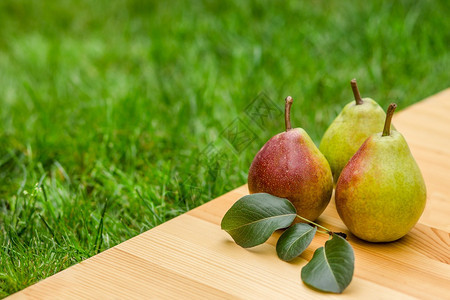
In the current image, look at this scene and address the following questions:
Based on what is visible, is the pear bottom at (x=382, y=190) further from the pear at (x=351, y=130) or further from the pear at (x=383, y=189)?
the pear at (x=351, y=130)

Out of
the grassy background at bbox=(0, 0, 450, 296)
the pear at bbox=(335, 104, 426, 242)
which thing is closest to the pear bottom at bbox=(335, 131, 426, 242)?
the pear at bbox=(335, 104, 426, 242)

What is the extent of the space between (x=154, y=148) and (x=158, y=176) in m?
0.41

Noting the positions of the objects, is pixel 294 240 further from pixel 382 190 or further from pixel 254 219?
pixel 382 190

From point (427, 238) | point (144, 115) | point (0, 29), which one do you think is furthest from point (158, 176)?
point (0, 29)

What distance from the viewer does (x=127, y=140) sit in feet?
8.54

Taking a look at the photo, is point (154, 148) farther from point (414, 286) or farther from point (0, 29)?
point (0, 29)

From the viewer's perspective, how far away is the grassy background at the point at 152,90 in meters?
2.01

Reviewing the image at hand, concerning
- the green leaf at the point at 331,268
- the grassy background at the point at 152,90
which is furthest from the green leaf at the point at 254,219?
the grassy background at the point at 152,90

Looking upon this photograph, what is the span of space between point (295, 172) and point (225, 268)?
29cm

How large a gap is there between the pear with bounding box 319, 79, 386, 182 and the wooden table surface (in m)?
0.15

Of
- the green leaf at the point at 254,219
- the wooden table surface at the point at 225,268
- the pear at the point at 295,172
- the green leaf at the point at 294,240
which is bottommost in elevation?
the wooden table surface at the point at 225,268

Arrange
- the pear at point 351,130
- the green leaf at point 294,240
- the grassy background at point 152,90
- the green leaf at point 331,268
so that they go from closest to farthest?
the green leaf at point 331,268, the green leaf at point 294,240, the pear at point 351,130, the grassy background at point 152,90

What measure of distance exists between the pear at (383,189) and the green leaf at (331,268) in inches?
5.0

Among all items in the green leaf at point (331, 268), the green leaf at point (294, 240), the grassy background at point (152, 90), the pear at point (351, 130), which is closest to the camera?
the green leaf at point (331, 268)
